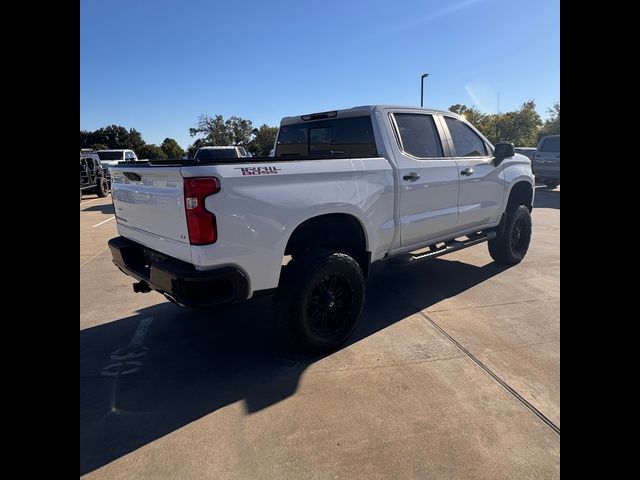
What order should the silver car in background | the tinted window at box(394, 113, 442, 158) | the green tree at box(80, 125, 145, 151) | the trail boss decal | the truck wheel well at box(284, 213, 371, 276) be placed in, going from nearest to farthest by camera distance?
the trail boss decal → the truck wheel well at box(284, 213, 371, 276) → the tinted window at box(394, 113, 442, 158) → the silver car in background → the green tree at box(80, 125, 145, 151)

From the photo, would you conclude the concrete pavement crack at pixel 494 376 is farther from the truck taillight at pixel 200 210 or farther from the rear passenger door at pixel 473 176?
the truck taillight at pixel 200 210

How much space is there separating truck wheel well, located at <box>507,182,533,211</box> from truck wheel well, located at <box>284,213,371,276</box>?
314 centimetres

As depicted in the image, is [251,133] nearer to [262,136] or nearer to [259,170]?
[262,136]

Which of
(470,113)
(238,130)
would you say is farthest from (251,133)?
(470,113)

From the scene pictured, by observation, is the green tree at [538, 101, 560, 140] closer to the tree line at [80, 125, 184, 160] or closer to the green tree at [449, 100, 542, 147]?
the green tree at [449, 100, 542, 147]

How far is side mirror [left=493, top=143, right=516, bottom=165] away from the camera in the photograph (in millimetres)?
5125

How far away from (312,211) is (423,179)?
154 centimetres

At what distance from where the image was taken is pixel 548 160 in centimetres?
1617

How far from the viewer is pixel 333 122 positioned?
4527mm

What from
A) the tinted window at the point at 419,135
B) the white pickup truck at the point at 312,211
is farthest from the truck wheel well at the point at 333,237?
the tinted window at the point at 419,135

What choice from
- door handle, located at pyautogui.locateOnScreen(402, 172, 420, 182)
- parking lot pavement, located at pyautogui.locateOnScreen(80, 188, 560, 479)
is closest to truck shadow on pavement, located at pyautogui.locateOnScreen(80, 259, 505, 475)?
parking lot pavement, located at pyautogui.locateOnScreen(80, 188, 560, 479)

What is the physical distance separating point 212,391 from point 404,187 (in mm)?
2439
